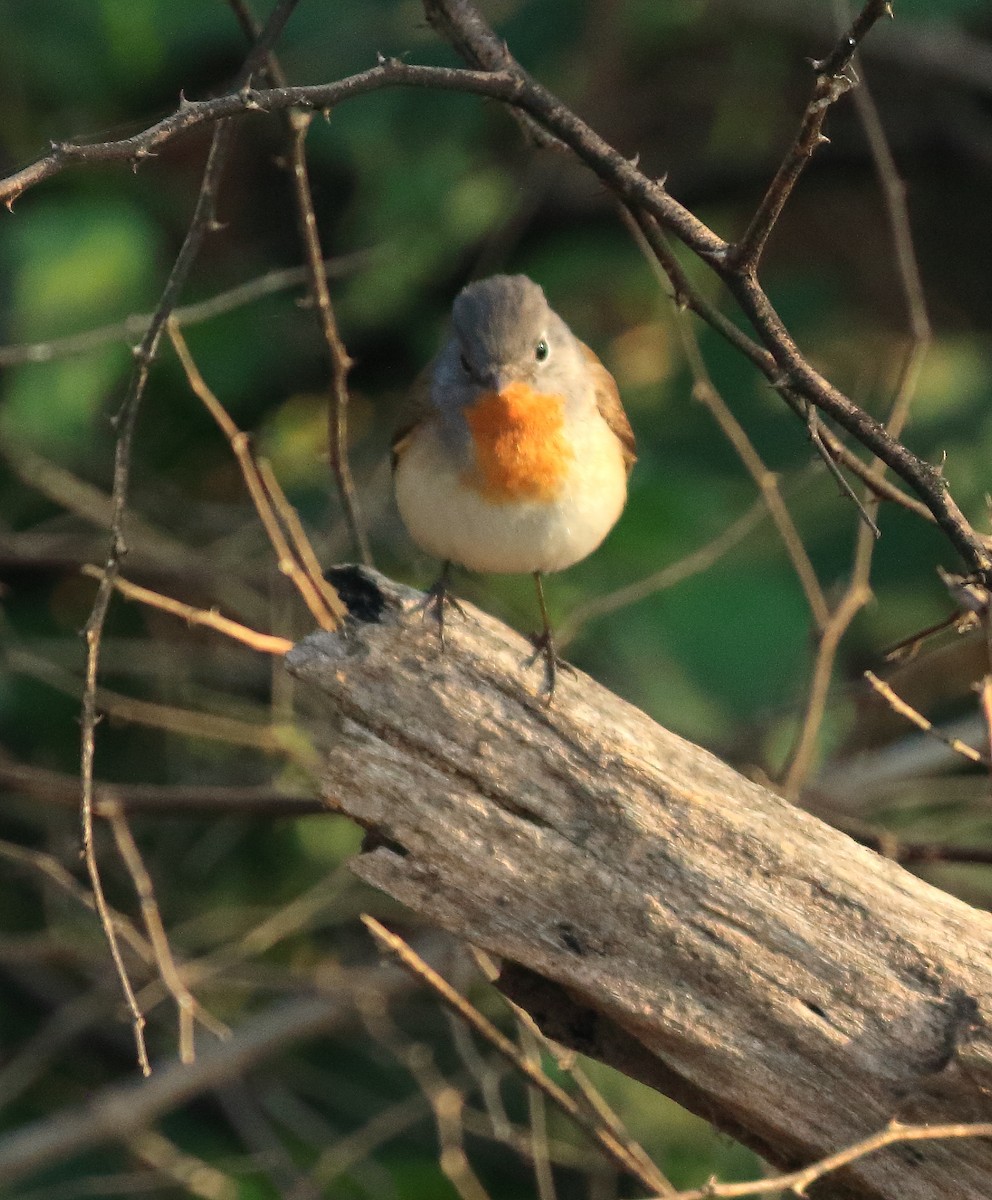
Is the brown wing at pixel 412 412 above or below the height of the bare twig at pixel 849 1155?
above

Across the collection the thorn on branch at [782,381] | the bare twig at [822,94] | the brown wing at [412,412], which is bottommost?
the thorn on branch at [782,381]

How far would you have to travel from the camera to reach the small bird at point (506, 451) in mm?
3457

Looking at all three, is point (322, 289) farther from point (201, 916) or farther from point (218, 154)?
point (201, 916)

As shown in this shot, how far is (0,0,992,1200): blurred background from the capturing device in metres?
4.93

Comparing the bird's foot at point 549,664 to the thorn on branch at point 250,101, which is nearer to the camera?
the thorn on branch at point 250,101

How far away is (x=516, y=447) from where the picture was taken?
3461mm

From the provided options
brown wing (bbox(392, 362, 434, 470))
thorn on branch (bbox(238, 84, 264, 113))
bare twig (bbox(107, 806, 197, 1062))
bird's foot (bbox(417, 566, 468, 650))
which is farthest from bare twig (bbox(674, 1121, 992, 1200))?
brown wing (bbox(392, 362, 434, 470))

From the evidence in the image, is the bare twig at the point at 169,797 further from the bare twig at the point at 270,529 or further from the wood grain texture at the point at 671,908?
the wood grain texture at the point at 671,908

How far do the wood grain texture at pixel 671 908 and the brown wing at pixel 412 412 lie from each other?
88cm

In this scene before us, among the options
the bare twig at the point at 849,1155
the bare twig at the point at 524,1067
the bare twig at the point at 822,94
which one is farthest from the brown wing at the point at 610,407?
the bare twig at the point at 849,1155

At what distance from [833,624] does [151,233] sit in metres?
2.88

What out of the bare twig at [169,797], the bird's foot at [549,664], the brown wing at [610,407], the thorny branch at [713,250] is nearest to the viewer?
the thorny branch at [713,250]

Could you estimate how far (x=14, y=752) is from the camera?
5867 millimetres

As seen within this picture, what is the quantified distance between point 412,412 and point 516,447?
1.39ft
